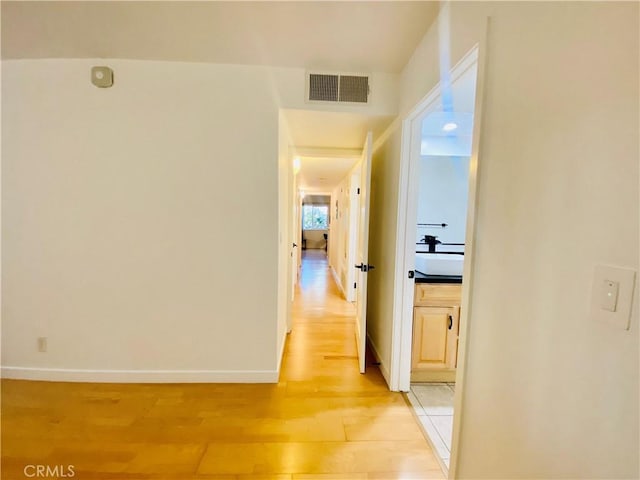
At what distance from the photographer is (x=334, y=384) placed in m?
2.15

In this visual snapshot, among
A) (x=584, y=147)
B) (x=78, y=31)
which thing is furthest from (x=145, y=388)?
(x=584, y=147)

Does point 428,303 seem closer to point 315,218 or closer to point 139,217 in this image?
point 139,217

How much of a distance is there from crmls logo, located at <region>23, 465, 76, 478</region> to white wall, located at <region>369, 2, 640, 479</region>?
1878 mm

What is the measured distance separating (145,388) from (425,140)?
10.8 feet

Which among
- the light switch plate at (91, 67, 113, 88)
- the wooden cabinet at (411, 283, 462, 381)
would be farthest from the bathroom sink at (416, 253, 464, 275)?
the light switch plate at (91, 67, 113, 88)

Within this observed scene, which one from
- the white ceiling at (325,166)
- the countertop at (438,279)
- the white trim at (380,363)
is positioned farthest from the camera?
the white ceiling at (325,166)

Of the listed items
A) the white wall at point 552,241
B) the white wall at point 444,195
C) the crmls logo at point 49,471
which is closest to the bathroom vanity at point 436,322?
the white wall at point 444,195

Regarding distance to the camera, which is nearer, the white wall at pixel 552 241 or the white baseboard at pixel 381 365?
the white wall at pixel 552 241

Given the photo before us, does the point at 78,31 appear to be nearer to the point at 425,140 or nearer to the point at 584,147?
the point at 584,147

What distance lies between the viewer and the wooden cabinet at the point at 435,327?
2.11 m

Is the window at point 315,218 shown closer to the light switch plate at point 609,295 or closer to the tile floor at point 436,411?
the tile floor at point 436,411

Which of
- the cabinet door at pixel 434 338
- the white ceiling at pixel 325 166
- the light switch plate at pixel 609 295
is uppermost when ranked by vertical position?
the white ceiling at pixel 325 166

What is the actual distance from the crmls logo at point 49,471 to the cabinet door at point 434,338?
2135 mm

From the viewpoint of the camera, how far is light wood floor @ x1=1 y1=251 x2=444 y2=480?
142 cm
